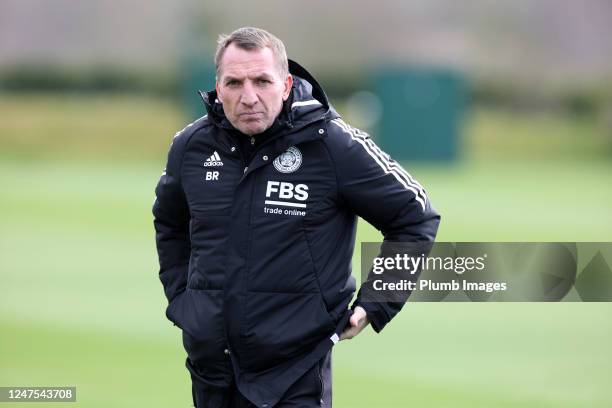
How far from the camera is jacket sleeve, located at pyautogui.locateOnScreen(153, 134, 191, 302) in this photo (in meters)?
4.85

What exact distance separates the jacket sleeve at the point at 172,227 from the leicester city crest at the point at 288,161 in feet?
1.44

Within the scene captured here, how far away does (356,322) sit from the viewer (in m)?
4.66

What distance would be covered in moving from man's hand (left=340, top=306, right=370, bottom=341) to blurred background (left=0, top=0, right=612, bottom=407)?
3.40 meters

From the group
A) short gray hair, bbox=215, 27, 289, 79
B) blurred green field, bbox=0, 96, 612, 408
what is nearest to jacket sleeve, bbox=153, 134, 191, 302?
short gray hair, bbox=215, 27, 289, 79

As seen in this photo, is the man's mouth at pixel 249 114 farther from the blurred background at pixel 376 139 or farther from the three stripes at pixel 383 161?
the blurred background at pixel 376 139

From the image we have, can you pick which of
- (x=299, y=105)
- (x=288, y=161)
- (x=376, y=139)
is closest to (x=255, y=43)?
(x=299, y=105)

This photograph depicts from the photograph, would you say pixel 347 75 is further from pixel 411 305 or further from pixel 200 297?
pixel 200 297

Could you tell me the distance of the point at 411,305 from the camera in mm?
12328

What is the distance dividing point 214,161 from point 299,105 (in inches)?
15.0

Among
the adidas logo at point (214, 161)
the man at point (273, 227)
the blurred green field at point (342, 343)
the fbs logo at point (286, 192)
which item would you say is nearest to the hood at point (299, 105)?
the man at point (273, 227)

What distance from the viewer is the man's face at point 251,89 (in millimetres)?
4523

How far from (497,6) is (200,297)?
51.6 metres

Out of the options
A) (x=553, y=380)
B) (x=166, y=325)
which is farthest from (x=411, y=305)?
(x=553, y=380)

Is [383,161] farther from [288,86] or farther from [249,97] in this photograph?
[249,97]
